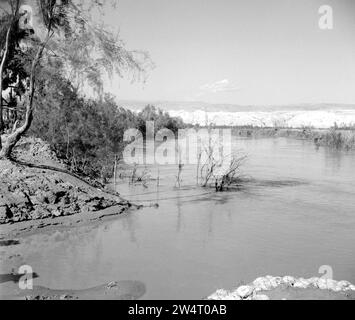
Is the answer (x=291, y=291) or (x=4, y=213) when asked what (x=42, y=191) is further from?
(x=291, y=291)

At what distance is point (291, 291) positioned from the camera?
730cm

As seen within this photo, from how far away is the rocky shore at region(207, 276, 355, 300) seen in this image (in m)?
7.10

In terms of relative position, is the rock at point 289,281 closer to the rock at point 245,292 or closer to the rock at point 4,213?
the rock at point 245,292

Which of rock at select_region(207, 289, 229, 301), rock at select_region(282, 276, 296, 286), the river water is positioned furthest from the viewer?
the river water

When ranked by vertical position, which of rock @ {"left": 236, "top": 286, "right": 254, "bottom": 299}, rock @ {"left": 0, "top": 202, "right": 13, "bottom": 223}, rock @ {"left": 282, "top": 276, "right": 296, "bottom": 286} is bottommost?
rock @ {"left": 236, "top": 286, "right": 254, "bottom": 299}

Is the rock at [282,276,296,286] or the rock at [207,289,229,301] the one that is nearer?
the rock at [207,289,229,301]

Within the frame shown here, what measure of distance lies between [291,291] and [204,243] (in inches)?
216

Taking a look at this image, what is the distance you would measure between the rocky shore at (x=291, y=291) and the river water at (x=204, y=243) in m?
1.52

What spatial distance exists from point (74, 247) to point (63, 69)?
721cm

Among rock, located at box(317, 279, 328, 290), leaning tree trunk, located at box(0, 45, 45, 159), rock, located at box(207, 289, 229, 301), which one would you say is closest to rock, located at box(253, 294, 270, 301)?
rock, located at box(207, 289, 229, 301)

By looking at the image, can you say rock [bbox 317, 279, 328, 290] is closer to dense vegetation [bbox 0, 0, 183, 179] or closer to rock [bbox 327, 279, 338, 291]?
rock [bbox 327, 279, 338, 291]

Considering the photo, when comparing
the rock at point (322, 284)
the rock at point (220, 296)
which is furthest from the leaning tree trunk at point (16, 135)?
the rock at point (322, 284)

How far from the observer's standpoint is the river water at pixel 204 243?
9.83 metres

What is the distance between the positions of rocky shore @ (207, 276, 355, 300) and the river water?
4.98 feet
